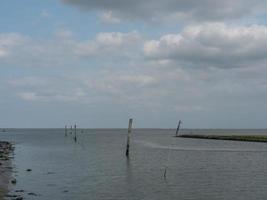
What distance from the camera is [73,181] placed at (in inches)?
1789

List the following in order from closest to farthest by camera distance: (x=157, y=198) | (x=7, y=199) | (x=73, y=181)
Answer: (x=7, y=199)
(x=157, y=198)
(x=73, y=181)

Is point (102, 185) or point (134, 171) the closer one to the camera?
point (102, 185)

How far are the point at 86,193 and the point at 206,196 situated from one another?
9.91 metres

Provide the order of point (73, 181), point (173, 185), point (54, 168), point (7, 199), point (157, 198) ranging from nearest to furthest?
point (7, 199), point (157, 198), point (173, 185), point (73, 181), point (54, 168)

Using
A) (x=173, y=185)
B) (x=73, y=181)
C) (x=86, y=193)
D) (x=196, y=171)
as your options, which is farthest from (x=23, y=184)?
(x=196, y=171)

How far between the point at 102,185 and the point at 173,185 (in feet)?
21.8

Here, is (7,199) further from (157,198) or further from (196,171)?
(196,171)

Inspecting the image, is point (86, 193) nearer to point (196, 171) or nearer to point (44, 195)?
point (44, 195)

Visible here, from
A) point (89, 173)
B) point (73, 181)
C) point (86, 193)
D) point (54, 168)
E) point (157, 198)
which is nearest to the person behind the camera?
point (157, 198)

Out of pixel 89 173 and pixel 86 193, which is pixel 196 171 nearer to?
pixel 89 173

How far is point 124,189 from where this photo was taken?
3950 cm

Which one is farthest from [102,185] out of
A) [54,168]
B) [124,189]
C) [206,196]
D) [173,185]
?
[54,168]

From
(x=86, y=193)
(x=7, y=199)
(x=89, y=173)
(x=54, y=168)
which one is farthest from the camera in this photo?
(x=54, y=168)

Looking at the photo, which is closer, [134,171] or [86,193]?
[86,193]
